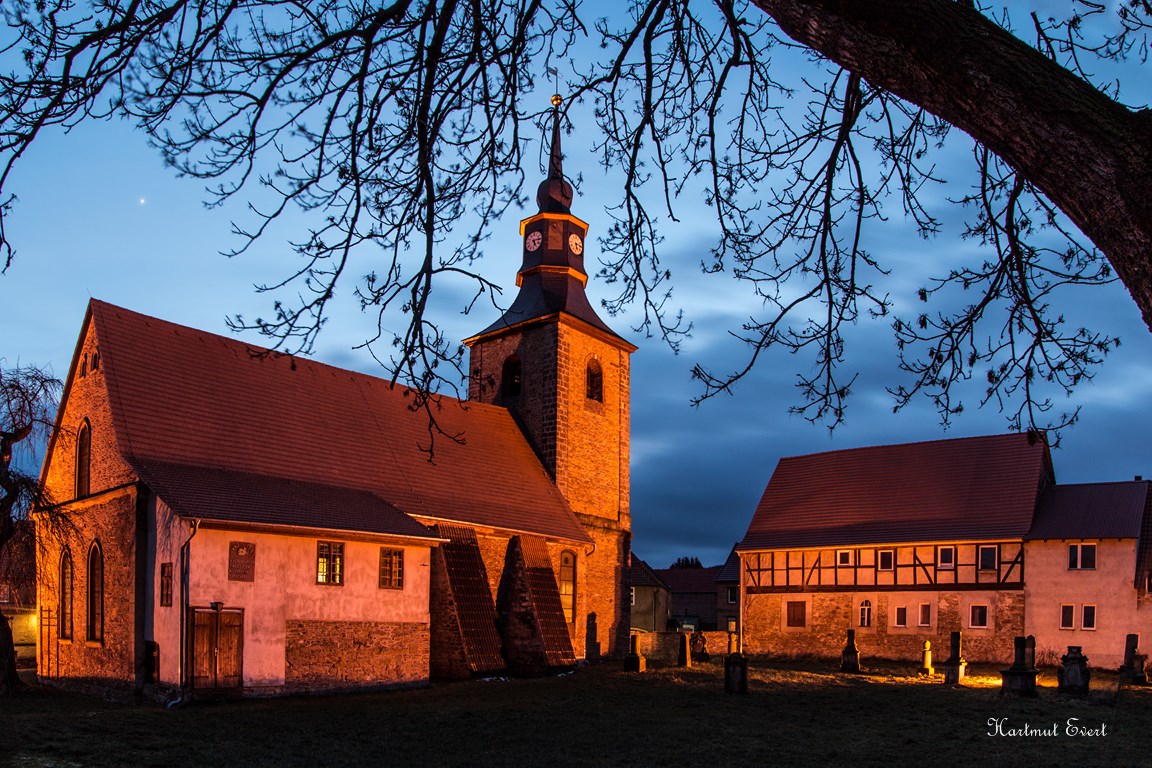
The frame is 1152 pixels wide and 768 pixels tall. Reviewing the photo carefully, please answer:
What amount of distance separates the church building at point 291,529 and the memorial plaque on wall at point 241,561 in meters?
0.04

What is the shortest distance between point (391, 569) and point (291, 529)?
296 cm

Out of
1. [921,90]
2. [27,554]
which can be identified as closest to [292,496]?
[27,554]

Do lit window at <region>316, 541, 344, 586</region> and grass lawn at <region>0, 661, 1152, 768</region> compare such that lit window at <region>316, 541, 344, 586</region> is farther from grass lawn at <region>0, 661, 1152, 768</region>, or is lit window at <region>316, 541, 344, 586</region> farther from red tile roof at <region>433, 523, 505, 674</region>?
red tile roof at <region>433, 523, 505, 674</region>

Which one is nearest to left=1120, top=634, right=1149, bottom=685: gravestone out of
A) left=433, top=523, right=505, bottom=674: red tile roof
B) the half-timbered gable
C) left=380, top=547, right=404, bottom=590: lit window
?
the half-timbered gable

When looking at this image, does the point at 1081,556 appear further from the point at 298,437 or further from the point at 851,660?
the point at 298,437

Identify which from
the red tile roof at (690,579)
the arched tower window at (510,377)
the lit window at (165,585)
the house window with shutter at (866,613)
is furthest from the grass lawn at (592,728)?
the red tile roof at (690,579)

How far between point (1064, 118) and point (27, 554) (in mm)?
22437

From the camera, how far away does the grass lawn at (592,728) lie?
38.4 feet

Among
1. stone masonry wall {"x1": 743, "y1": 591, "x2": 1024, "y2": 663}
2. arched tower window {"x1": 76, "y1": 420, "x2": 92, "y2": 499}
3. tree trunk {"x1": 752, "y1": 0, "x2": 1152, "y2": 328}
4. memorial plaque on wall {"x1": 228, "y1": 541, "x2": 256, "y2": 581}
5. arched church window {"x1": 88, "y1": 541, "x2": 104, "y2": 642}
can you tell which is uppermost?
tree trunk {"x1": 752, "y1": 0, "x2": 1152, "y2": 328}

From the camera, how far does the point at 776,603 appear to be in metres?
35.7

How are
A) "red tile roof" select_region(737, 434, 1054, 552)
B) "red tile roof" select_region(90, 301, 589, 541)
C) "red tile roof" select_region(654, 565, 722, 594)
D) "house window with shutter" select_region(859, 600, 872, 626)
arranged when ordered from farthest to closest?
"red tile roof" select_region(654, 565, 722, 594)
"house window with shutter" select_region(859, 600, 872, 626)
"red tile roof" select_region(737, 434, 1054, 552)
"red tile roof" select_region(90, 301, 589, 541)

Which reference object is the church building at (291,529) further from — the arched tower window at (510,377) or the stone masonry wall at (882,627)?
the stone masonry wall at (882,627)

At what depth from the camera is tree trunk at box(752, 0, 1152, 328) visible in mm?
3164

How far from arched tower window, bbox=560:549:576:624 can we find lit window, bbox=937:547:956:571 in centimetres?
1302
